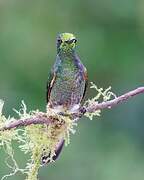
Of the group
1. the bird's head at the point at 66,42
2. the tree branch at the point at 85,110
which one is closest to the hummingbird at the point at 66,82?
the bird's head at the point at 66,42

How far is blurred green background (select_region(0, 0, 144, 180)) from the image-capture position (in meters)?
10.9

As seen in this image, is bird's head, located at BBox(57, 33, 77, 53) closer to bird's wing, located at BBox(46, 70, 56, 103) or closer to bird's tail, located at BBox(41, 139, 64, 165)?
bird's wing, located at BBox(46, 70, 56, 103)

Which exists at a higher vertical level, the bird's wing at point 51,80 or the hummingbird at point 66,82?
the bird's wing at point 51,80

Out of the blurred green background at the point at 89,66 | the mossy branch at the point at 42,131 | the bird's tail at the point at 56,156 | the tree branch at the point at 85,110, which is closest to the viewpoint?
the tree branch at the point at 85,110

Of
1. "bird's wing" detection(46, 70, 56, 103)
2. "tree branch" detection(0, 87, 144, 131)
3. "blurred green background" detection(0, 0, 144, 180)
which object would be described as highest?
"blurred green background" detection(0, 0, 144, 180)

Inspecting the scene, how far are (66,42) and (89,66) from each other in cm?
781

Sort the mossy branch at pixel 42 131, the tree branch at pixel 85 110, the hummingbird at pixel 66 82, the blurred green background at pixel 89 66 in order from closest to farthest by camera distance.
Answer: the tree branch at pixel 85 110 → the mossy branch at pixel 42 131 → the hummingbird at pixel 66 82 → the blurred green background at pixel 89 66

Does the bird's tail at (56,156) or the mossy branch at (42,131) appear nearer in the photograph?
the mossy branch at (42,131)

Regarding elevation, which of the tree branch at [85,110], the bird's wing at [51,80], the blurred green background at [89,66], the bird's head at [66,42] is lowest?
the tree branch at [85,110]

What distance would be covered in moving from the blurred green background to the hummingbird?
5.30 m

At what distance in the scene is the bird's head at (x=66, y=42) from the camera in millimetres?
4199

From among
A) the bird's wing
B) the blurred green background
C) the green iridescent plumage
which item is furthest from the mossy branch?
the blurred green background

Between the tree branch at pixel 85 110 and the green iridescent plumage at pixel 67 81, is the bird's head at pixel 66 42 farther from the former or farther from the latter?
the tree branch at pixel 85 110

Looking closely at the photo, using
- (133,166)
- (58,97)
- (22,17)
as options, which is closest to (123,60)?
(22,17)
